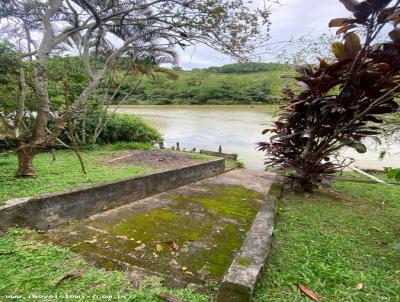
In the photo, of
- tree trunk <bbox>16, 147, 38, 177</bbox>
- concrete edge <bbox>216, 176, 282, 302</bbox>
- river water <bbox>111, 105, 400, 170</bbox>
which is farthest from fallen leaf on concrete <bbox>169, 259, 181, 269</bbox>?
river water <bbox>111, 105, 400, 170</bbox>

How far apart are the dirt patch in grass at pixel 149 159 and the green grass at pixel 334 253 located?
3.17 m

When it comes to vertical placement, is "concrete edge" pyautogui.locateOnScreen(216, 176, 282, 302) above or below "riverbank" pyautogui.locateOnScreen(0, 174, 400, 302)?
above

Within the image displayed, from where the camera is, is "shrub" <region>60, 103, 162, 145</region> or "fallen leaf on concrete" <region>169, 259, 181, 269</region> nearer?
"fallen leaf on concrete" <region>169, 259, 181, 269</region>

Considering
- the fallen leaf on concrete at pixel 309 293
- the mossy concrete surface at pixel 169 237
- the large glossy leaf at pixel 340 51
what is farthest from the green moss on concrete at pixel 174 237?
the large glossy leaf at pixel 340 51

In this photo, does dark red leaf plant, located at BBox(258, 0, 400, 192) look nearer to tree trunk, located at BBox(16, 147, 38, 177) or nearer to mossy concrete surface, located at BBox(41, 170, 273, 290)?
mossy concrete surface, located at BBox(41, 170, 273, 290)

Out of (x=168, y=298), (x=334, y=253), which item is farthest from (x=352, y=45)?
(x=168, y=298)

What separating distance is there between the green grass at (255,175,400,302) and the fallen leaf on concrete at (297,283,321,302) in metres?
0.02

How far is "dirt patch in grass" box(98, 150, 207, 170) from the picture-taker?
5.57 metres

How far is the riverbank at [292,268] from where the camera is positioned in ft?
4.57

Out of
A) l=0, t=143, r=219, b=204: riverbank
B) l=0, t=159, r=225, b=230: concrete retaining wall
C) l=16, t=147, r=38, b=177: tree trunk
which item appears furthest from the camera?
l=16, t=147, r=38, b=177: tree trunk

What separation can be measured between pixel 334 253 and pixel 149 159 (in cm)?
493

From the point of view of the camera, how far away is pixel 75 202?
7.82 feet

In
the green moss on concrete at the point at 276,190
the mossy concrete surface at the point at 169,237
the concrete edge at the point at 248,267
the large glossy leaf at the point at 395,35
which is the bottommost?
the mossy concrete surface at the point at 169,237

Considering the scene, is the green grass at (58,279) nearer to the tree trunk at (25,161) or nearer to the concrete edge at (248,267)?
the concrete edge at (248,267)
